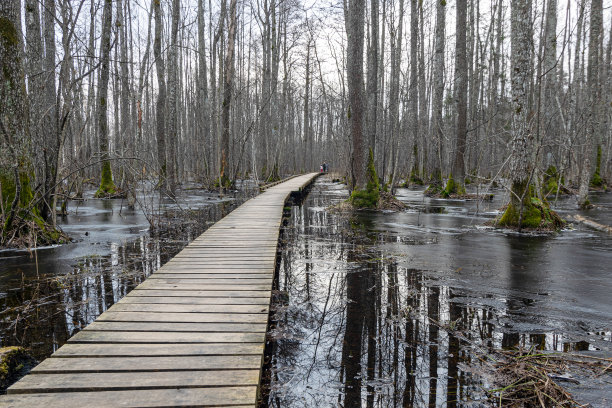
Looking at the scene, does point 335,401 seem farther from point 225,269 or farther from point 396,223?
point 396,223

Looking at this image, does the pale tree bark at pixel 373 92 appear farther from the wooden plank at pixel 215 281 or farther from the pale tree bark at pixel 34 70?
the wooden plank at pixel 215 281

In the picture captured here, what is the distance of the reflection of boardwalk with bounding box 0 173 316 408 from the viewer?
2117 mm

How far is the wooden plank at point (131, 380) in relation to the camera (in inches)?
85.1

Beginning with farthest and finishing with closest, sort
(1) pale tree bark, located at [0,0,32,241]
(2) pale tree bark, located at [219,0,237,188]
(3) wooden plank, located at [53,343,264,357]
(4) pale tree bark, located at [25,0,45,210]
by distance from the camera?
(2) pale tree bark, located at [219,0,237,188]
(4) pale tree bark, located at [25,0,45,210]
(1) pale tree bark, located at [0,0,32,241]
(3) wooden plank, located at [53,343,264,357]

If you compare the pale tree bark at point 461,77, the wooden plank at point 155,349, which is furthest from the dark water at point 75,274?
the pale tree bark at point 461,77

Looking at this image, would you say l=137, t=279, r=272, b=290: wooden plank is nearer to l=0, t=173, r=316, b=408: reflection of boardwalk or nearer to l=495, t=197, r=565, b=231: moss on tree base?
l=0, t=173, r=316, b=408: reflection of boardwalk

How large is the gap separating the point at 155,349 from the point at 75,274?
344 cm

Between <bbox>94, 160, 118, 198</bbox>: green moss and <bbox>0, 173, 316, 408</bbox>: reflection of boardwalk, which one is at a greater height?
<bbox>94, 160, 118, 198</bbox>: green moss

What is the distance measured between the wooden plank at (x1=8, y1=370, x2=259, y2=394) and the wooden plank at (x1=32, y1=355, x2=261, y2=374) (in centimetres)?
4

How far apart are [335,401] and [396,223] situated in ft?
26.0

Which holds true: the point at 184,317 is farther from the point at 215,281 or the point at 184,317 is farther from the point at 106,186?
the point at 106,186

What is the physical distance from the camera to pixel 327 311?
4195mm

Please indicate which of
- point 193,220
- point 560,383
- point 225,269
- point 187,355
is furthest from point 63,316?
point 193,220

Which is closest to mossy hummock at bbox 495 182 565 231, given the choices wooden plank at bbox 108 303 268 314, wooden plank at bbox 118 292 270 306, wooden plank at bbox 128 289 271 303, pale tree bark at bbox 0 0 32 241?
wooden plank at bbox 128 289 271 303
